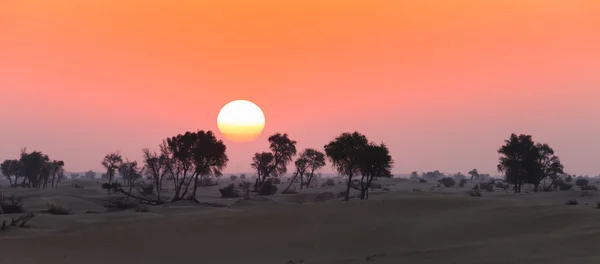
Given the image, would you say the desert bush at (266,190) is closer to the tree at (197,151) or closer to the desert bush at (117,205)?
the tree at (197,151)

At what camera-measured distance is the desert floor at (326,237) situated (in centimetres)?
1344

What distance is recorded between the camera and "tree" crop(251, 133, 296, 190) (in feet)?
218

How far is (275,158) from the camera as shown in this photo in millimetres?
67875

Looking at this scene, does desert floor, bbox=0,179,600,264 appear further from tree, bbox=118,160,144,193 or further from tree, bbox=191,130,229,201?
tree, bbox=118,160,144,193

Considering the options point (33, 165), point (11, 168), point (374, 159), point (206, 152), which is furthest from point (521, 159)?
point (11, 168)

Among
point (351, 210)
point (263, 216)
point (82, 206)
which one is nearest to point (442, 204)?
point (351, 210)

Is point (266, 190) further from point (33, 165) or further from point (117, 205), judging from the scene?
point (33, 165)

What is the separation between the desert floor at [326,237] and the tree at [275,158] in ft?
140

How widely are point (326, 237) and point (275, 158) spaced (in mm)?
50049

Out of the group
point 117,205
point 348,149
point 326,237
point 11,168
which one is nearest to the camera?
point 326,237

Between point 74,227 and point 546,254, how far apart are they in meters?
18.4

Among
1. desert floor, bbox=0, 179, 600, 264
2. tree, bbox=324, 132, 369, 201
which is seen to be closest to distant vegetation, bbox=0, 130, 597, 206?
tree, bbox=324, 132, 369, 201

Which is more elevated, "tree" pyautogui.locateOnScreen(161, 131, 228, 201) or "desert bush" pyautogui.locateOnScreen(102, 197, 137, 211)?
"tree" pyautogui.locateOnScreen(161, 131, 228, 201)

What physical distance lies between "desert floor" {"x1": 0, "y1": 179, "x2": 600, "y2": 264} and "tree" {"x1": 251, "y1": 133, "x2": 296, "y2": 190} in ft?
140
